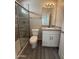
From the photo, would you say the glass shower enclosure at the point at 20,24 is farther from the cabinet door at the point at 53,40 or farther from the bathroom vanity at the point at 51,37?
the cabinet door at the point at 53,40

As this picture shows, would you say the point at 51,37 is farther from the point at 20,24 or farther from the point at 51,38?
the point at 20,24

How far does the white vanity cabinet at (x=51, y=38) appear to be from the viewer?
4.88 m

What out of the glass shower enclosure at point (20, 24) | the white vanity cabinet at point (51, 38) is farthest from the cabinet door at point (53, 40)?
the glass shower enclosure at point (20, 24)

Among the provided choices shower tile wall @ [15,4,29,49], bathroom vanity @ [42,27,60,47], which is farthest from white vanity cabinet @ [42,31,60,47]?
shower tile wall @ [15,4,29,49]

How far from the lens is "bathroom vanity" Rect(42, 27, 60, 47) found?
4.86 m

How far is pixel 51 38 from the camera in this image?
4.91 metres

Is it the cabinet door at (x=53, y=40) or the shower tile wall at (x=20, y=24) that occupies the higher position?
the shower tile wall at (x=20, y=24)

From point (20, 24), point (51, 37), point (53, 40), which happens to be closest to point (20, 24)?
point (20, 24)

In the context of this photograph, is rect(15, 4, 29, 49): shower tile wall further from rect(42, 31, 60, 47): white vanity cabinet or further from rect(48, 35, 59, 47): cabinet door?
rect(48, 35, 59, 47): cabinet door

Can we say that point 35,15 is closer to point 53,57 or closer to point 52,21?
point 52,21

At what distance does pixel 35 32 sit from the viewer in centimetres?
547
